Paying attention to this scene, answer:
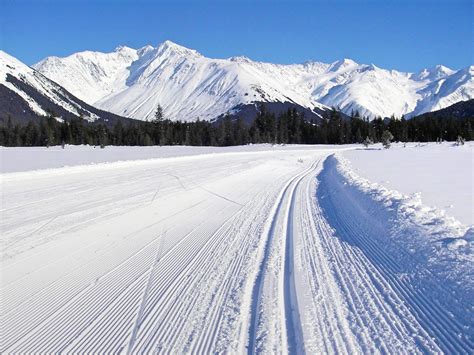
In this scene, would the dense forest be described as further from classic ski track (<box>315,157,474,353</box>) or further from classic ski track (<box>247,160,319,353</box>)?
classic ski track (<box>315,157,474,353</box>)

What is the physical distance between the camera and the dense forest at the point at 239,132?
385 ft

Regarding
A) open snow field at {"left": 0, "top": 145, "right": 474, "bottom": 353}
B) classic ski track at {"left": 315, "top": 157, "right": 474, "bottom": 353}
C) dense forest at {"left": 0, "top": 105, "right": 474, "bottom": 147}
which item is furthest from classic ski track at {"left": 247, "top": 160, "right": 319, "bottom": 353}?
dense forest at {"left": 0, "top": 105, "right": 474, "bottom": 147}

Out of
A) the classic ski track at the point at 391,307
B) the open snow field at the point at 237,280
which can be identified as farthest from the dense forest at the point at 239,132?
the classic ski track at the point at 391,307

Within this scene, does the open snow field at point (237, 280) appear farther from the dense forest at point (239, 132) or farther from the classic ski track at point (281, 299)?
the dense forest at point (239, 132)

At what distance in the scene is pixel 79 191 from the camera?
1589 cm

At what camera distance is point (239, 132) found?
13275 cm

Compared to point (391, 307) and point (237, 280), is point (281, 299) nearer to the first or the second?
point (237, 280)

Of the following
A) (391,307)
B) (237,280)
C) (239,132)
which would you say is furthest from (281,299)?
(239,132)

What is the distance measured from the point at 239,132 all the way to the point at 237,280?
127 m

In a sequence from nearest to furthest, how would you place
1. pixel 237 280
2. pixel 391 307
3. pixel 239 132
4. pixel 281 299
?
pixel 391 307, pixel 281 299, pixel 237 280, pixel 239 132

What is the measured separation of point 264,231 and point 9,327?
5676mm

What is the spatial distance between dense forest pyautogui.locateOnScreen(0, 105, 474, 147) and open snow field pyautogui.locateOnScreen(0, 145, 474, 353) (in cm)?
10613

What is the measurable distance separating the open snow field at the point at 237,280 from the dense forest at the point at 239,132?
4178 inches

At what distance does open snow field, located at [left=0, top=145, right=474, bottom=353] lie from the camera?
15.4ft
